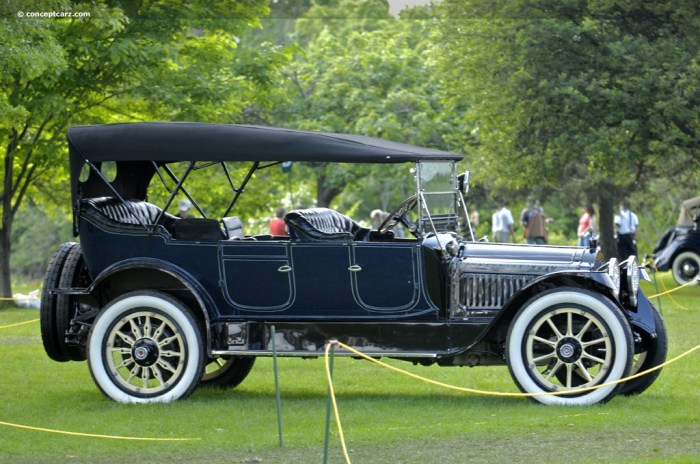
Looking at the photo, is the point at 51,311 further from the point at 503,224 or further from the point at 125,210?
the point at 503,224

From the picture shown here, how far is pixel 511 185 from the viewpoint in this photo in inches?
1094

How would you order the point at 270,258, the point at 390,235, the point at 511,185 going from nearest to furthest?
the point at 270,258 < the point at 390,235 < the point at 511,185

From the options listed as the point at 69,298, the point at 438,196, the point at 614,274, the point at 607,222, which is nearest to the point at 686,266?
the point at 607,222

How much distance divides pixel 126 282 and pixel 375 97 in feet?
92.2

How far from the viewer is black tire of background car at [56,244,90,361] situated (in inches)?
424

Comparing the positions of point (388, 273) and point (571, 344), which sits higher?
point (388, 273)

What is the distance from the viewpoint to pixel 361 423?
31.0 feet

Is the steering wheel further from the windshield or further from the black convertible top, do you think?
the black convertible top

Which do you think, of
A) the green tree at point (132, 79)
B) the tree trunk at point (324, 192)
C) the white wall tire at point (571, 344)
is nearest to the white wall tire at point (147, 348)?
the white wall tire at point (571, 344)

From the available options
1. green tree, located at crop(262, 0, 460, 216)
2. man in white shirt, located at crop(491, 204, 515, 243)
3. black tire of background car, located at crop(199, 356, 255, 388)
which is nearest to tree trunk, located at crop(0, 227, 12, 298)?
green tree, located at crop(262, 0, 460, 216)

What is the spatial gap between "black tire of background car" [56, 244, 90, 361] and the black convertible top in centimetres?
88

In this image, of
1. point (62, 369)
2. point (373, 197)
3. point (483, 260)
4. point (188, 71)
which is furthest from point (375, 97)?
point (483, 260)

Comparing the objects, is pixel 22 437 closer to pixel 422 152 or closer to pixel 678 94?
pixel 422 152

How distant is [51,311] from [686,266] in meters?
19.2
